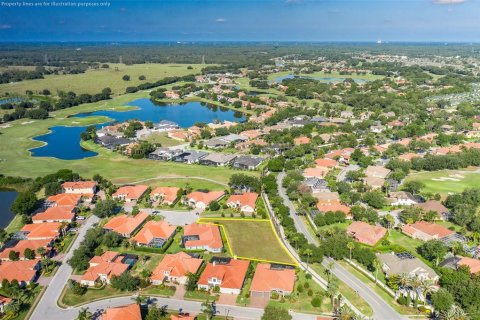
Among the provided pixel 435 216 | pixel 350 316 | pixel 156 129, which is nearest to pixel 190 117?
pixel 156 129

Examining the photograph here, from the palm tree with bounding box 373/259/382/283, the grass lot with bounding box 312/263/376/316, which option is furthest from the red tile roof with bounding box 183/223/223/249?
the palm tree with bounding box 373/259/382/283

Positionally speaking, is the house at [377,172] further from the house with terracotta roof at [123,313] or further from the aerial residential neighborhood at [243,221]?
the house with terracotta roof at [123,313]

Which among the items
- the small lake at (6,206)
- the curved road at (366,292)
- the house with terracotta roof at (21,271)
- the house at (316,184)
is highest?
the house at (316,184)

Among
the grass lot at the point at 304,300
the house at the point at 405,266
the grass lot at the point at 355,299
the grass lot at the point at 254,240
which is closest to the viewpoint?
the grass lot at the point at 355,299

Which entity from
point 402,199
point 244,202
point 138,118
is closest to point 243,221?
point 244,202

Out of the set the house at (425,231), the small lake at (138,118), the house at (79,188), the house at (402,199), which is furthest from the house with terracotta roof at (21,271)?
the house at (402,199)

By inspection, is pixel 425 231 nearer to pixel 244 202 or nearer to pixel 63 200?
pixel 244 202
